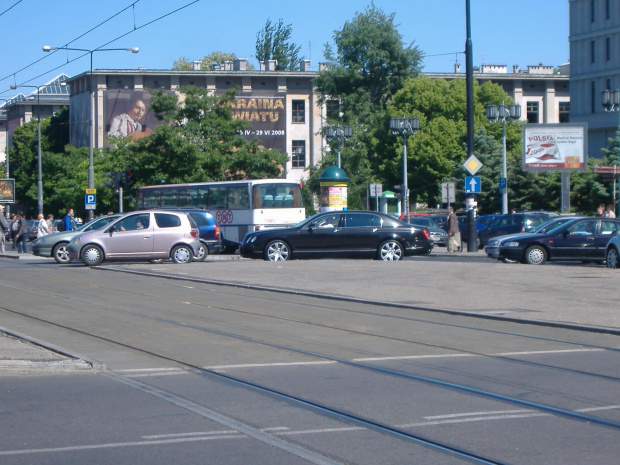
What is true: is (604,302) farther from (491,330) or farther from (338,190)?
(338,190)

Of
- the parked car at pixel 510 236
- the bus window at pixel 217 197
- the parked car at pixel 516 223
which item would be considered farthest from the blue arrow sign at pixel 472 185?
the bus window at pixel 217 197

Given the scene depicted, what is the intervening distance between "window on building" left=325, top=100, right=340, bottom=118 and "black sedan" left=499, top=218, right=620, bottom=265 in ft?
176

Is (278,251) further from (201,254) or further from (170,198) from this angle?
(170,198)

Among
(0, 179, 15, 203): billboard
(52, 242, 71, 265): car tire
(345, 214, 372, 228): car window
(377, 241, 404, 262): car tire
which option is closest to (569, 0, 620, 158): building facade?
(0, 179, 15, 203): billboard

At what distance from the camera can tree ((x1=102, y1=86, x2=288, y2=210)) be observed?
52.6 m

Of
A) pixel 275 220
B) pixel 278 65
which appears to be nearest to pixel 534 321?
pixel 275 220

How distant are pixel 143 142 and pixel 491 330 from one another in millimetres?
43292

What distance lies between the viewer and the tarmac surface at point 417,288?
1071 cm

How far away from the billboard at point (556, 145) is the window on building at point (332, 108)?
3272cm

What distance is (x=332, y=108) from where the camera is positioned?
79.2 m

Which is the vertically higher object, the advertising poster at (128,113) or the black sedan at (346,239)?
the advertising poster at (128,113)

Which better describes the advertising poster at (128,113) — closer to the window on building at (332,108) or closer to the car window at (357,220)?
the window on building at (332,108)

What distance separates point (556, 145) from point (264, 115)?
1540 inches

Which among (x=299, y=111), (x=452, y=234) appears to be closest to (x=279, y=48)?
(x=299, y=111)
